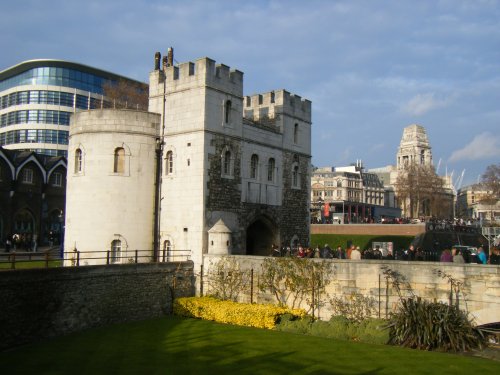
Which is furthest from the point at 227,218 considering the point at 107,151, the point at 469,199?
the point at 469,199

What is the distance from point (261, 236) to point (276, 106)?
315 inches

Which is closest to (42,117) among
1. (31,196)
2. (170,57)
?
(31,196)

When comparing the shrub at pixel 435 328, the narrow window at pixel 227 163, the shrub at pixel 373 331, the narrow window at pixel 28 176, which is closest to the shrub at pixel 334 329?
the shrub at pixel 373 331

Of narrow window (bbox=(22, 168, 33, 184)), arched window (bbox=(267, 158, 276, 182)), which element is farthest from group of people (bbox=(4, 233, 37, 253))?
arched window (bbox=(267, 158, 276, 182))

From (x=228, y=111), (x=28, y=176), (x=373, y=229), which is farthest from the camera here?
(x=373, y=229)

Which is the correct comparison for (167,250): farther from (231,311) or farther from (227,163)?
(227,163)

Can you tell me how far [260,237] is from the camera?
31859mm

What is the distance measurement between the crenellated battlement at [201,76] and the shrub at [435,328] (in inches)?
577

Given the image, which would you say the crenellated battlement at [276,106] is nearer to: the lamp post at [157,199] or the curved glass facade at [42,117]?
the lamp post at [157,199]

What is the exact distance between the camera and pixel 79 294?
2114cm

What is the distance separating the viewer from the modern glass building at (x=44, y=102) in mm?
68062

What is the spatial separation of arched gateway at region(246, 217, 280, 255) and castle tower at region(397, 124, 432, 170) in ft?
386

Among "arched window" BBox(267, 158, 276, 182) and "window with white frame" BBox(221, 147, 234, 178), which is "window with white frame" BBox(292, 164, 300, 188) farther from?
"window with white frame" BBox(221, 147, 234, 178)

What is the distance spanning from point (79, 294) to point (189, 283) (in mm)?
6343
